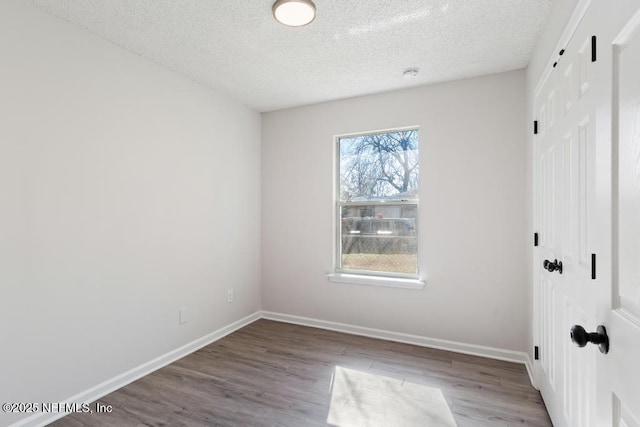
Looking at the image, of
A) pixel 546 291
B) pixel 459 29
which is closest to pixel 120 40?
pixel 459 29

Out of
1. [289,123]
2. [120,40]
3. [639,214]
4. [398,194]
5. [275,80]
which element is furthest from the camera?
[289,123]

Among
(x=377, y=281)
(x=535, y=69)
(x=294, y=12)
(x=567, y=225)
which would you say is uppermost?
(x=294, y=12)

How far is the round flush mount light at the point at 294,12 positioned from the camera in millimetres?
1880

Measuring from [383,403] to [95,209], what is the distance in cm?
246

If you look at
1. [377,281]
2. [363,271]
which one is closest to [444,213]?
[377,281]

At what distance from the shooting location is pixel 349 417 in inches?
80.9

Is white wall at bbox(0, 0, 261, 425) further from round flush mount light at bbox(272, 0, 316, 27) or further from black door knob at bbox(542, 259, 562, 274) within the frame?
black door knob at bbox(542, 259, 562, 274)

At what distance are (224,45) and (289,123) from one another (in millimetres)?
1493

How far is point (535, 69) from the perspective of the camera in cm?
241

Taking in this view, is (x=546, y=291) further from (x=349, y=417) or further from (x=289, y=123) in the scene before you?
(x=289, y=123)

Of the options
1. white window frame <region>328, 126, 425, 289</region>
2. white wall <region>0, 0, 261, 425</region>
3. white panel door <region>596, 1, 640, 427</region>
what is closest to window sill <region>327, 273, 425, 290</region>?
white window frame <region>328, 126, 425, 289</region>

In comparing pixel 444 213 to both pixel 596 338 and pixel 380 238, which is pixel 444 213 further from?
pixel 596 338

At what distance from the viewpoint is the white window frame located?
10.7 ft

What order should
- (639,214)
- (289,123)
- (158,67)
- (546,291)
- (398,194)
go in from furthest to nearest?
(289,123)
(398,194)
(158,67)
(546,291)
(639,214)
